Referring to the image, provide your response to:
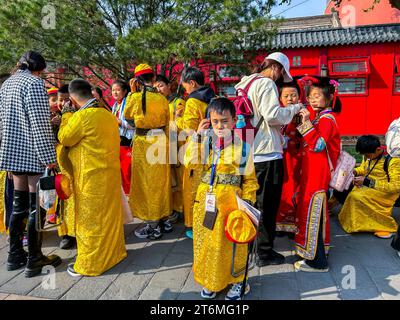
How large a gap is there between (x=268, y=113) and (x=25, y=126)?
2.01 m

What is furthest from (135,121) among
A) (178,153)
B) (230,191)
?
(230,191)

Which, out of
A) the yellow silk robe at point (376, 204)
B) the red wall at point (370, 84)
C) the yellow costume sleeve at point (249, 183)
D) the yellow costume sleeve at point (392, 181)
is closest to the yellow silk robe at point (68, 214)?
the yellow costume sleeve at point (249, 183)

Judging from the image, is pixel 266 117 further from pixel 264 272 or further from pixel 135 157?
pixel 135 157

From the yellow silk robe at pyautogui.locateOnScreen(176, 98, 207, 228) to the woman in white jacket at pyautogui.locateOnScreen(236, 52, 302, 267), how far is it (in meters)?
0.63

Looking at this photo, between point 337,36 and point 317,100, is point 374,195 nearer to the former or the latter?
point 317,100

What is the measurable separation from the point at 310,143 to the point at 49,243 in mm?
2858

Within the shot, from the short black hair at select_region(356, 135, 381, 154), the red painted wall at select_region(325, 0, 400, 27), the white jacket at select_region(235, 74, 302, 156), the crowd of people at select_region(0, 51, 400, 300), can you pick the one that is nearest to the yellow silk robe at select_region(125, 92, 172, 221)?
the crowd of people at select_region(0, 51, 400, 300)

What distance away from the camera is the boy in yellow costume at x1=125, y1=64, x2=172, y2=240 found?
346 centimetres

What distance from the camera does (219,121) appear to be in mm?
2354

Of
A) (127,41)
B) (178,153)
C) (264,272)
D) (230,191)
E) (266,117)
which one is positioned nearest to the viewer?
(230,191)

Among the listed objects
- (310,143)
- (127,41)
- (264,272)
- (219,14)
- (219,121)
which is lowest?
(264,272)

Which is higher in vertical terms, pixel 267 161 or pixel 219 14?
pixel 219 14

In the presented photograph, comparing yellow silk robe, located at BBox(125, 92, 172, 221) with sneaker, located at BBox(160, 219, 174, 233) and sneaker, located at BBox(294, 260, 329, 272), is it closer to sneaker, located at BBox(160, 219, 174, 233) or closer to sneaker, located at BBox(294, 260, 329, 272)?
sneaker, located at BBox(160, 219, 174, 233)

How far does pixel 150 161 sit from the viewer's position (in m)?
3.54
